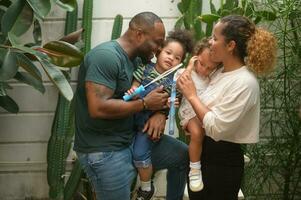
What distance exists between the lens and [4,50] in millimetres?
2035

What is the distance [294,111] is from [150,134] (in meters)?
1.06

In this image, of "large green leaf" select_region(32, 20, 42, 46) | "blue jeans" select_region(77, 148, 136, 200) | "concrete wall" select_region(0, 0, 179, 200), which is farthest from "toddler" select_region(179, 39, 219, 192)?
"large green leaf" select_region(32, 20, 42, 46)

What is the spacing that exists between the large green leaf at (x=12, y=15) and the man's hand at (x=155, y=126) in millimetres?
788

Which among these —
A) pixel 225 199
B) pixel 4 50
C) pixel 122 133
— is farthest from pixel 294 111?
pixel 4 50

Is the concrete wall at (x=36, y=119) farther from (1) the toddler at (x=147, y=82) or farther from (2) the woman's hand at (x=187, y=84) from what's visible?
(2) the woman's hand at (x=187, y=84)

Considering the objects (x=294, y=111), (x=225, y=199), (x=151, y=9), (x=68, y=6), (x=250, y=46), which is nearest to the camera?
(x=250, y=46)

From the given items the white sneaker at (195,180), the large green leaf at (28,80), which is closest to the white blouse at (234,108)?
the white sneaker at (195,180)

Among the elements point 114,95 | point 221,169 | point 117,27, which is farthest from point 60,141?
point 221,169

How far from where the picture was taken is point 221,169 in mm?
2061

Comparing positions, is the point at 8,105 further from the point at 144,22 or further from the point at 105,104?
the point at 144,22

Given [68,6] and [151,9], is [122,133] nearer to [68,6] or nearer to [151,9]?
[68,6]

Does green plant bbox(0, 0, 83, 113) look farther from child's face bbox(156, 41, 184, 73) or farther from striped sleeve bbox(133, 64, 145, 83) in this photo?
child's face bbox(156, 41, 184, 73)

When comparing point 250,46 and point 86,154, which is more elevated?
point 250,46

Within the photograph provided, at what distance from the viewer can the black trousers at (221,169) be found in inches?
80.9
